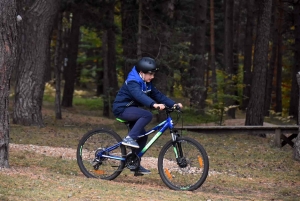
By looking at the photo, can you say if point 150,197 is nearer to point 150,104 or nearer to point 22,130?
point 150,104

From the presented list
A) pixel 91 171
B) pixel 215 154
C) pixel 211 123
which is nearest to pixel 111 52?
pixel 211 123

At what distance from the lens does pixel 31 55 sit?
1769 cm

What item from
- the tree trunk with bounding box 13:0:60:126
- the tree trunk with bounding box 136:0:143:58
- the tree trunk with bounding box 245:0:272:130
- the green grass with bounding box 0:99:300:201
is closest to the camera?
the green grass with bounding box 0:99:300:201

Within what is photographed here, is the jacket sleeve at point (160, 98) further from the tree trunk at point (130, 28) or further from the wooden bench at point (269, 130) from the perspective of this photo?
the tree trunk at point (130, 28)

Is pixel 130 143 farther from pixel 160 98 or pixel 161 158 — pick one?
pixel 160 98

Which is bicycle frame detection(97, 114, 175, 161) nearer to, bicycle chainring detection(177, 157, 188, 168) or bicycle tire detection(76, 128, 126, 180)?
bicycle tire detection(76, 128, 126, 180)

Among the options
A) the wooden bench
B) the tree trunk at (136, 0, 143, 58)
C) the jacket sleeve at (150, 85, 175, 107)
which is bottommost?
the wooden bench

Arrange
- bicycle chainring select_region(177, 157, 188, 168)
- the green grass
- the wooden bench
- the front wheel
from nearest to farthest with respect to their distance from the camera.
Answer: the green grass, the front wheel, bicycle chainring select_region(177, 157, 188, 168), the wooden bench

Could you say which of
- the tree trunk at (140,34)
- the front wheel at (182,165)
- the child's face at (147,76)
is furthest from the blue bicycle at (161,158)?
the tree trunk at (140,34)

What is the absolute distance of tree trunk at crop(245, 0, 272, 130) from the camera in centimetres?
1925

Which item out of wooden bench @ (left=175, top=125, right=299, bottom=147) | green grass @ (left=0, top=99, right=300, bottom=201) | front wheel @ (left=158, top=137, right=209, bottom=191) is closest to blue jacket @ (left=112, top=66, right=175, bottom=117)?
front wheel @ (left=158, top=137, right=209, bottom=191)

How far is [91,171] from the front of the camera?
9.79 meters

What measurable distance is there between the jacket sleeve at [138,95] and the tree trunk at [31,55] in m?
9.16

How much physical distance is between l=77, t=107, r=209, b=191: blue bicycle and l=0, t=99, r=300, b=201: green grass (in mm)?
218
